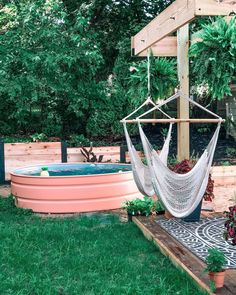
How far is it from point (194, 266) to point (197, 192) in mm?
1059

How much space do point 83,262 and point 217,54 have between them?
7.80 feet

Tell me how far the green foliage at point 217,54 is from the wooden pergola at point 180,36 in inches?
10.8

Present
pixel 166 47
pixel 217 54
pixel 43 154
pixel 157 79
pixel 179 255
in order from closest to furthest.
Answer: pixel 179 255, pixel 217 54, pixel 166 47, pixel 157 79, pixel 43 154

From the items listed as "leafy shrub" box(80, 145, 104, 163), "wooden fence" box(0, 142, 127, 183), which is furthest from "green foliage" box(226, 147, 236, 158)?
"leafy shrub" box(80, 145, 104, 163)

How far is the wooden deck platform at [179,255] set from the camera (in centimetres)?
308

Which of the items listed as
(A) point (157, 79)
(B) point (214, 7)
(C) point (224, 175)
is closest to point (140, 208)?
(A) point (157, 79)

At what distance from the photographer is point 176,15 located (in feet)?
14.6

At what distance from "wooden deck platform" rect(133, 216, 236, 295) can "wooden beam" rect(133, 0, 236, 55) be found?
6.22 feet

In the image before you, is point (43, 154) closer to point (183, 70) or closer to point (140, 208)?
point (140, 208)

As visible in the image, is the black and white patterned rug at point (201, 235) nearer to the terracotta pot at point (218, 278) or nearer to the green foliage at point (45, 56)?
the terracotta pot at point (218, 278)

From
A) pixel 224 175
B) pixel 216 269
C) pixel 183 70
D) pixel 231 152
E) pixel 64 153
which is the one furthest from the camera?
pixel 231 152

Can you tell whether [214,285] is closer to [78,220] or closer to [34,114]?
[78,220]

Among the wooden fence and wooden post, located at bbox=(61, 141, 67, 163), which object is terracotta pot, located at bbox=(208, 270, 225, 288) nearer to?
the wooden fence

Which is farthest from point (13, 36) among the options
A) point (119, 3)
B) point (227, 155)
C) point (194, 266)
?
point (194, 266)
